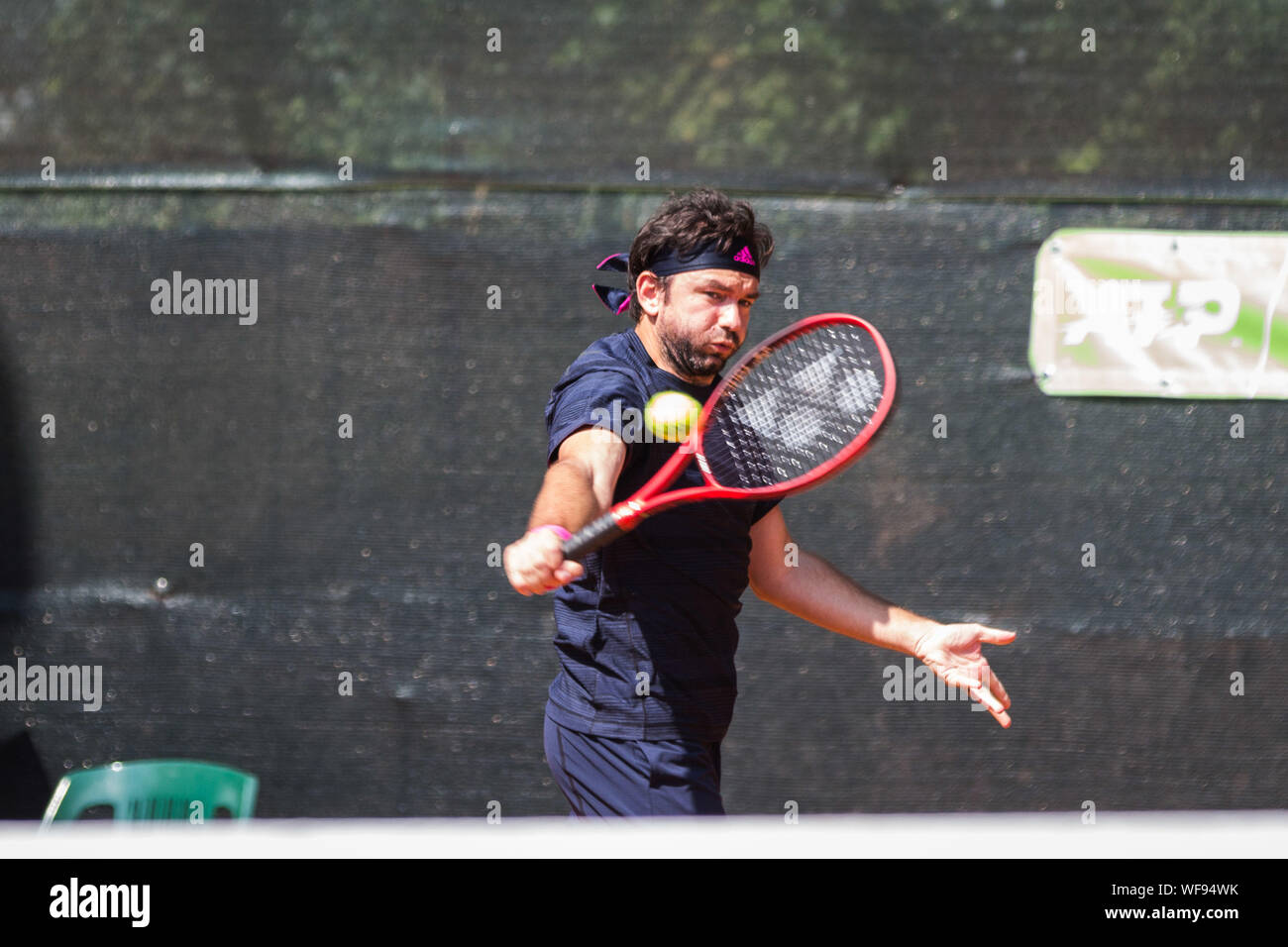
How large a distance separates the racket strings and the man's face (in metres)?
0.08

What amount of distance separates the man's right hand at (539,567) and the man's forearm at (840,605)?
30.3 inches

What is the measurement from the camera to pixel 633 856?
1.20 meters

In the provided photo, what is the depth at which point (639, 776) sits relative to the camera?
6.89 ft

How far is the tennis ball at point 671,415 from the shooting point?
84.7 inches

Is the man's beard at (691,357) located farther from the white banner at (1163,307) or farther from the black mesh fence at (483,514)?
the white banner at (1163,307)

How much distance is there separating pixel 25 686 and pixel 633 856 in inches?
109

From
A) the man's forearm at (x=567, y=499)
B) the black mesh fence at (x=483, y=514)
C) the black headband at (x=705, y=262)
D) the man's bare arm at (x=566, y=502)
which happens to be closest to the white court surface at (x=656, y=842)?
the man's bare arm at (x=566, y=502)

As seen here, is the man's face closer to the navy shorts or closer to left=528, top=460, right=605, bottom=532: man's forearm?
left=528, top=460, right=605, bottom=532: man's forearm

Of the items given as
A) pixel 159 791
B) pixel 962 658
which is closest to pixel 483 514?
pixel 159 791

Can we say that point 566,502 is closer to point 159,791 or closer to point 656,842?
point 656,842

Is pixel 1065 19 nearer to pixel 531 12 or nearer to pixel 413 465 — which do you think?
pixel 531 12

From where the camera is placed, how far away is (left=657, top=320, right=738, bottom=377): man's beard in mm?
2203

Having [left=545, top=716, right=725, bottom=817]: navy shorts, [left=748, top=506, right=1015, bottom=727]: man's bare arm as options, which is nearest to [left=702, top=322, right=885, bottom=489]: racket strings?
[left=748, top=506, right=1015, bottom=727]: man's bare arm
